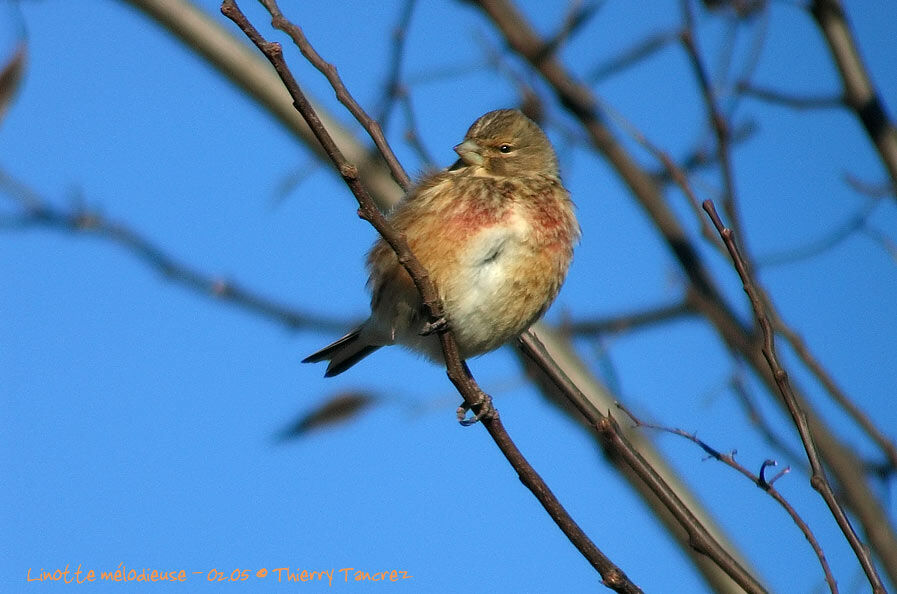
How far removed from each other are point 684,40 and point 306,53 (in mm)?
2062

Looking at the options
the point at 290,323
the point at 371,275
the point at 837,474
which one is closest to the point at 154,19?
the point at 290,323

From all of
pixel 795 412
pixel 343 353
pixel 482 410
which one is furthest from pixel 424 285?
pixel 343 353

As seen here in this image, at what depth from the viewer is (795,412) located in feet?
9.82

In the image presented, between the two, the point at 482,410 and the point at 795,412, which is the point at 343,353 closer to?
the point at 482,410

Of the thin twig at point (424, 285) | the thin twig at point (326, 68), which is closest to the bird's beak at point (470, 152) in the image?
the thin twig at point (326, 68)

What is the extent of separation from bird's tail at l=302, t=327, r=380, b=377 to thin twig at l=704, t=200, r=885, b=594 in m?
2.32

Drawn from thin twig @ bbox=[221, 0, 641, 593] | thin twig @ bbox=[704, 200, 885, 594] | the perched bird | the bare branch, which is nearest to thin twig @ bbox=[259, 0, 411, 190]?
thin twig @ bbox=[221, 0, 641, 593]

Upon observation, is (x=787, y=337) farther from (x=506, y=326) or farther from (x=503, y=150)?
(x=503, y=150)

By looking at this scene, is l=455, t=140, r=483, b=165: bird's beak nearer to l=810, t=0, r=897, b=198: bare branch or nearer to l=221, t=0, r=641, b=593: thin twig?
l=221, t=0, r=641, b=593: thin twig

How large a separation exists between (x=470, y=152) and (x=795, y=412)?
213cm

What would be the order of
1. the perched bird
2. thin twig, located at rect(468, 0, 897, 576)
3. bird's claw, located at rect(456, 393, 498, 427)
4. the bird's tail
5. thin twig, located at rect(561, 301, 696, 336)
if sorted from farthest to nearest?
thin twig, located at rect(561, 301, 696, 336), the bird's tail, thin twig, located at rect(468, 0, 897, 576), the perched bird, bird's claw, located at rect(456, 393, 498, 427)

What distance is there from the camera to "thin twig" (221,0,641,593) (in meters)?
2.85

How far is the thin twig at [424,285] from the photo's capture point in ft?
9.36

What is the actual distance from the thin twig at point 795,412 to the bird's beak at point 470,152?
5.81 ft
